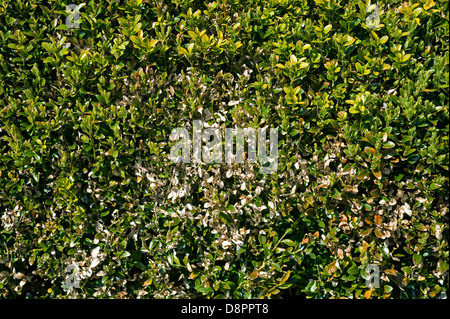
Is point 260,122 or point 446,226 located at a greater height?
point 260,122

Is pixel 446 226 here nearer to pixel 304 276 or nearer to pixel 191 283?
pixel 304 276

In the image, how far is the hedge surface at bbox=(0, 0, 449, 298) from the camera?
286cm

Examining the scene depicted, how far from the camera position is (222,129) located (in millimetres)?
2969

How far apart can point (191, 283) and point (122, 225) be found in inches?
26.2

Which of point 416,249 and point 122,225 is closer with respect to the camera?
point 416,249

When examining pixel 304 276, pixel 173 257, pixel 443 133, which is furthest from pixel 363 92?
pixel 173 257

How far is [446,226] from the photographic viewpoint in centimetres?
289

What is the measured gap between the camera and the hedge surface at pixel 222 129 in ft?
9.39

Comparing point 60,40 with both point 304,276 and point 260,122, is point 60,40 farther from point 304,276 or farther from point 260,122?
point 304,276
